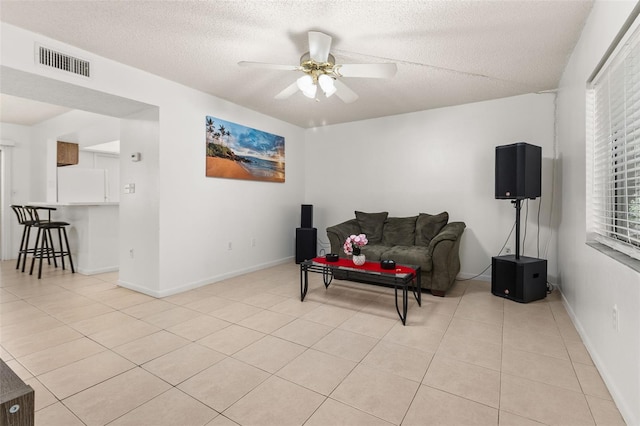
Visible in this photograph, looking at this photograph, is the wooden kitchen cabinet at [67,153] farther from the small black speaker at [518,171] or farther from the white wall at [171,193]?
the small black speaker at [518,171]

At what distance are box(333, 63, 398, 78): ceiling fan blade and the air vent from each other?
7.73ft

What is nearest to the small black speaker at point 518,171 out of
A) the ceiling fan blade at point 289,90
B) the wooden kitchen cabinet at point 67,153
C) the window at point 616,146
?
the window at point 616,146

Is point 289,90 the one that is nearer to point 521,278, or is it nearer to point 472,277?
point 521,278

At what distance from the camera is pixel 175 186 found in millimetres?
3695

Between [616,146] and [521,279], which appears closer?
[616,146]

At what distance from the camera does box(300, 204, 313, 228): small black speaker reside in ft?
17.6

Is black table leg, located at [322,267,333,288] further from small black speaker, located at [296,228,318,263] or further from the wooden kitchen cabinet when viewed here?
the wooden kitchen cabinet

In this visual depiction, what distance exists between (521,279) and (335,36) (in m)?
3.07

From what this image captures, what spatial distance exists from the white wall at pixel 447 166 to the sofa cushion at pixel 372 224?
332mm

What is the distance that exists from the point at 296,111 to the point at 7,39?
3167 mm

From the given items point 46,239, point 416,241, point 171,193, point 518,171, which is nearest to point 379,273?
point 416,241

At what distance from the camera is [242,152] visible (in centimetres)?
457

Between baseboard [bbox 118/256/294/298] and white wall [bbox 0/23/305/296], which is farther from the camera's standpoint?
baseboard [bbox 118/256/294/298]

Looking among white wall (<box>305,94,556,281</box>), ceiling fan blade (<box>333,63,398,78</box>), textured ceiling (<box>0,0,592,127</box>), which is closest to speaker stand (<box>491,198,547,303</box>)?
white wall (<box>305,94,556,281</box>)
